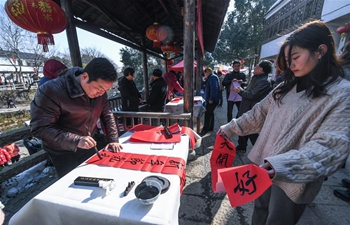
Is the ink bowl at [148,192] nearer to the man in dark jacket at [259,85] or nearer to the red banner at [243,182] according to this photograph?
the red banner at [243,182]

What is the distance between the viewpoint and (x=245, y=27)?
2050 cm

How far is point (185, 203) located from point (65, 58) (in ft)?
129

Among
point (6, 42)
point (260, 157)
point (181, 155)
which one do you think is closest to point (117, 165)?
point (181, 155)

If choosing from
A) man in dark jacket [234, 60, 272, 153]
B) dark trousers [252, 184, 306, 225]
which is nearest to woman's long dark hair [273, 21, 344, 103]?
dark trousers [252, 184, 306, 225]

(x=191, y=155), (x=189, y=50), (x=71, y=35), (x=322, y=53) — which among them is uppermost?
(x=71, y=35)

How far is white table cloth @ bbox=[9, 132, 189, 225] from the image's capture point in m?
0.92

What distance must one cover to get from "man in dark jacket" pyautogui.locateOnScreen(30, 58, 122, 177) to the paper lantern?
59.0 inches

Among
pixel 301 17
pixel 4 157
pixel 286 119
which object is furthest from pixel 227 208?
pixel 301 17

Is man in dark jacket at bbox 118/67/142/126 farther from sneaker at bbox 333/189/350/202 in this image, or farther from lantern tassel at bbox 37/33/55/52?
sneaker at bbox 333/189/350/202

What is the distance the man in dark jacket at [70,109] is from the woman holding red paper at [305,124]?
1428 mm

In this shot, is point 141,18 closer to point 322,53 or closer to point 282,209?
point 322,53

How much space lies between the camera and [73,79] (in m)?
1.59

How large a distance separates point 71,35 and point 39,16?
2.04 feet

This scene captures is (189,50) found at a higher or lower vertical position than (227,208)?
higher
